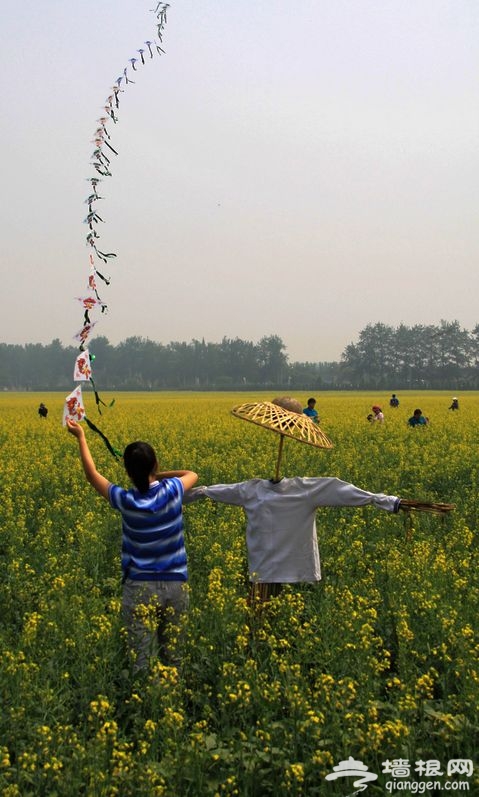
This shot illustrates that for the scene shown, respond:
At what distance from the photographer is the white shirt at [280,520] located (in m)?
5.24

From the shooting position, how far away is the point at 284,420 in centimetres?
527

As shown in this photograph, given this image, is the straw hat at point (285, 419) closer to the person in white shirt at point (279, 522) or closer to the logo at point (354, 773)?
the person in white shirt at point (279, 522)

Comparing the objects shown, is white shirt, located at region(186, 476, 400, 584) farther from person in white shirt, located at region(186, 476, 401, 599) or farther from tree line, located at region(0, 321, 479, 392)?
tree line, located at region(0, 321, 479, 392)

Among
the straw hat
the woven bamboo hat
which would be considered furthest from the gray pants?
the straw hat

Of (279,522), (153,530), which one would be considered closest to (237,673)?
(153,530)

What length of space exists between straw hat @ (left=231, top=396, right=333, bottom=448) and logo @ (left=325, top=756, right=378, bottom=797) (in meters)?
2.08

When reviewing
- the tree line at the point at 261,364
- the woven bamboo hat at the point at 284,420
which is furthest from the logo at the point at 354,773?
the tree line at the point at 261,364

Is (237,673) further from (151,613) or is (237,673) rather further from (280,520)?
(280,520)

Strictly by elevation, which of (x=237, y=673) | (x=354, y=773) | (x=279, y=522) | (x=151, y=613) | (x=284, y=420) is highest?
(x=284, y=420)

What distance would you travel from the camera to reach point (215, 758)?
3607 millimetres

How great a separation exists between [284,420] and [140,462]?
127cm

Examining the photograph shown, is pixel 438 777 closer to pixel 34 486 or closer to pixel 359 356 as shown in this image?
pixel 34 486

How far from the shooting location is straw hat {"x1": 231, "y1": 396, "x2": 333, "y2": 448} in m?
5.16

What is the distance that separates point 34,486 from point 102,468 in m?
1.62
